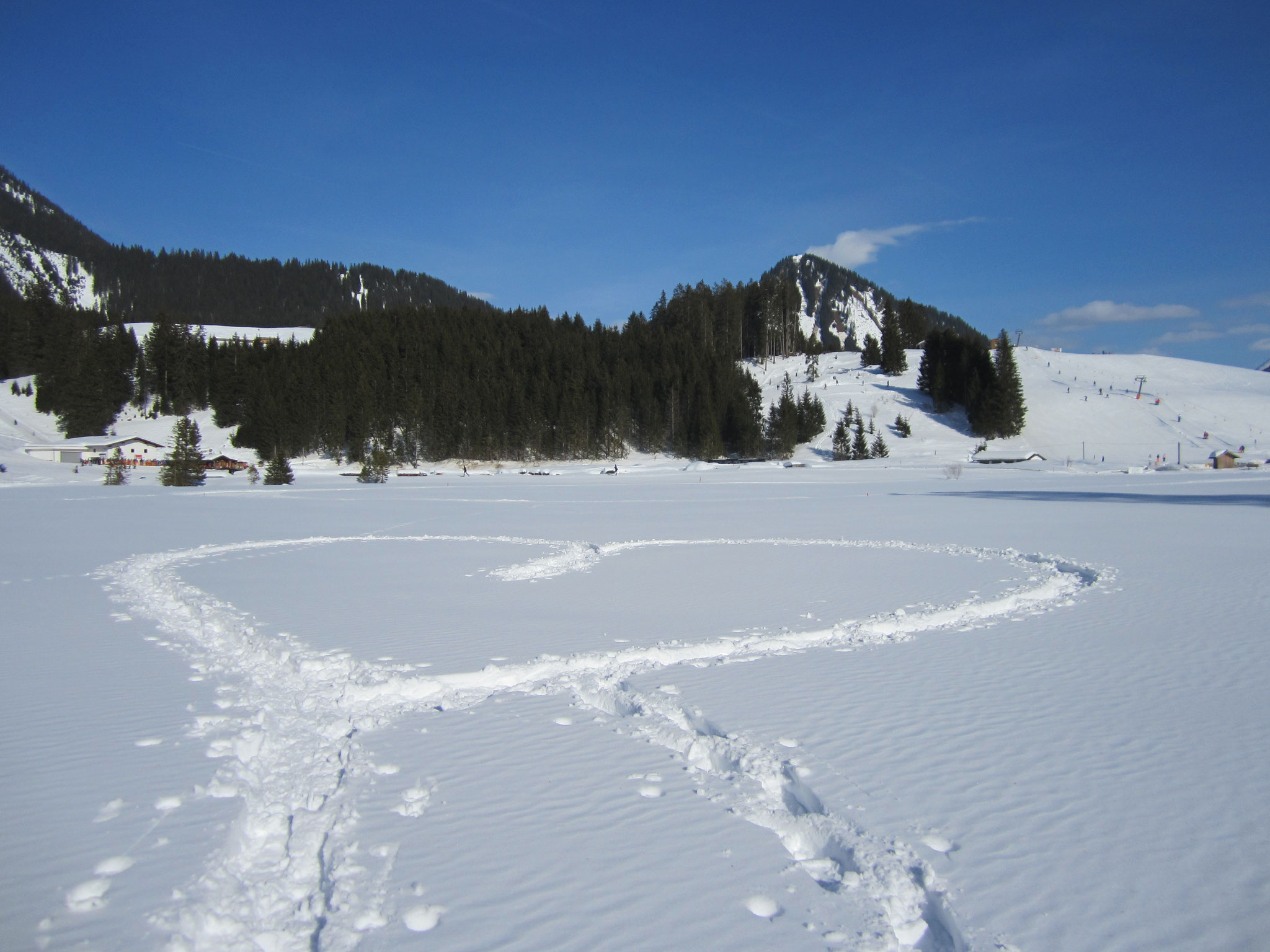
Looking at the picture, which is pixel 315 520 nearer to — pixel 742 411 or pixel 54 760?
pixel 54 760

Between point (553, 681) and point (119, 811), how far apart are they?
371cm

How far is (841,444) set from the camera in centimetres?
6944

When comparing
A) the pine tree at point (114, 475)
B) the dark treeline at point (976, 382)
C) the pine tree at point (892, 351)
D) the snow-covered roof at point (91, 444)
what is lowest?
the pine tree at point (114, 475)

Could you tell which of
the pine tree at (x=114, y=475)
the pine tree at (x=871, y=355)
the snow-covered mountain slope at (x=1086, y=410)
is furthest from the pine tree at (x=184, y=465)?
the pine tree at (x=871, y=355)

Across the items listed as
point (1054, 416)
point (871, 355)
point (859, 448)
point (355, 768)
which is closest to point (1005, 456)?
point (859, 448)

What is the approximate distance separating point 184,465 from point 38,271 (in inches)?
7926

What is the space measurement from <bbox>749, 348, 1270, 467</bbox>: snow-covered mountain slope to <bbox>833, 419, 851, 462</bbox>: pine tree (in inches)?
Answer: 103

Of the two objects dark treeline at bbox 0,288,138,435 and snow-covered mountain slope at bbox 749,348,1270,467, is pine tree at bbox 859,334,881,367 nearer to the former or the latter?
snow-covered mountain slope at bbox 749,348,1270,467

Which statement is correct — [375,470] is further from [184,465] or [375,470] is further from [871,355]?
[871,355]

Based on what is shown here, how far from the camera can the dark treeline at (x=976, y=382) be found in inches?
2904

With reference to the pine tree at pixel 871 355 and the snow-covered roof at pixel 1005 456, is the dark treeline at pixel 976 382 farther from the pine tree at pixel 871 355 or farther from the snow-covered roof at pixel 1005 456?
the pine tree at pixel 871 355

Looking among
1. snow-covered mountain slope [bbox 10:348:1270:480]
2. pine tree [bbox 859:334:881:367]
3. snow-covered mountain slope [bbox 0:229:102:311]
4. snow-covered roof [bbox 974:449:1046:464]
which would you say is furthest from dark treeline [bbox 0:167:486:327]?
snow-covered roof [bbox 974:449:1046:464]

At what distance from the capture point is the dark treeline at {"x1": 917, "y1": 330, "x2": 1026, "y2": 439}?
242 feet

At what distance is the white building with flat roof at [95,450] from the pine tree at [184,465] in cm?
3367
